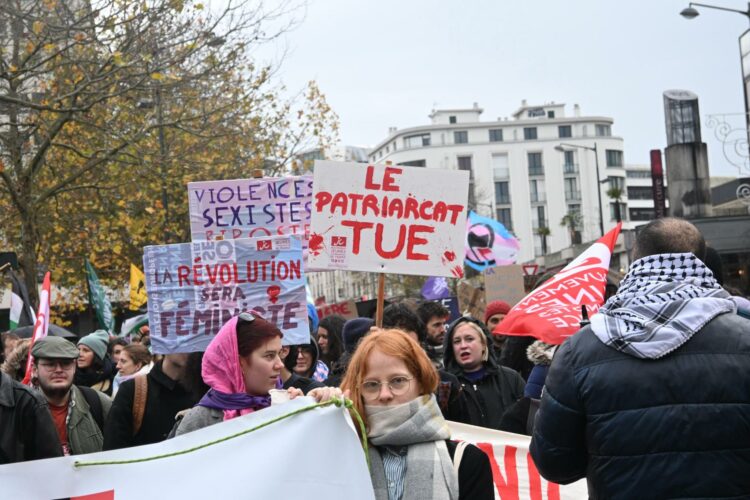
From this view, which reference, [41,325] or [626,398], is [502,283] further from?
[626,398]

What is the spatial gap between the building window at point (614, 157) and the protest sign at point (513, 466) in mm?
107261

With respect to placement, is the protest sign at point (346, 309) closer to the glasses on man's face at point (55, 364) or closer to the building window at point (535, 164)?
the glasses on man's face at point (55, 364)

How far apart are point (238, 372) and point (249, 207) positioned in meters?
3.71

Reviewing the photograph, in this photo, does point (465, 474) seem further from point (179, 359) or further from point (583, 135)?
point (583, 135)

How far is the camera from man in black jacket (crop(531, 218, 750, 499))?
3.16m

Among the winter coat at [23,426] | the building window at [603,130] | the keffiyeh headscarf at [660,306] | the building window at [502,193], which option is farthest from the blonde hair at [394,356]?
the building window at [603,130]

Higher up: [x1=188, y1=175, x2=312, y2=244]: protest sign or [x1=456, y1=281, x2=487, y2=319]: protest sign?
[x1=188, y1=175, x2=312, y2=244]: protest sign

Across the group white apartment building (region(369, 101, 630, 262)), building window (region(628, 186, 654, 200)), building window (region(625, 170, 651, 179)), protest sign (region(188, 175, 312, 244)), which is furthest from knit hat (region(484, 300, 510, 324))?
building window (region(625, 170, 651, 179))

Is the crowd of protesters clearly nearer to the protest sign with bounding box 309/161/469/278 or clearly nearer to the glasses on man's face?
the protest sign with bounding box 309/161/469/278

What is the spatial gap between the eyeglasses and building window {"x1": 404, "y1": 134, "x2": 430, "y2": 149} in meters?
106

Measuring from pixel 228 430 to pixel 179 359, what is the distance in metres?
2.65

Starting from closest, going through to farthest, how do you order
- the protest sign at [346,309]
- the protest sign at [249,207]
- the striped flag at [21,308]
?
the protest sign at [249,207] < the striped flag at [21,308] < the protest sign at [346,309]

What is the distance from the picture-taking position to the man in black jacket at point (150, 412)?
5.23 meters

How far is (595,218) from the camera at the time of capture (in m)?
103
